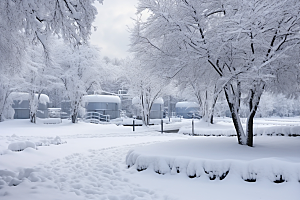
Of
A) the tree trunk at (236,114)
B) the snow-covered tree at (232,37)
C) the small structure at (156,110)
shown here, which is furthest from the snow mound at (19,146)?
the small structure at (156,110)

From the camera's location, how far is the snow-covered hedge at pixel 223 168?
17.9ft

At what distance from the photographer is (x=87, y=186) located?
234 inches

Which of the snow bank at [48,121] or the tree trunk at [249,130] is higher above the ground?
the tree trunk at [249,130]

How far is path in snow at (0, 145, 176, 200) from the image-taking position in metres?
5.20

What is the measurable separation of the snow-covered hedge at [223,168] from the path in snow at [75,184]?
3.19 ft

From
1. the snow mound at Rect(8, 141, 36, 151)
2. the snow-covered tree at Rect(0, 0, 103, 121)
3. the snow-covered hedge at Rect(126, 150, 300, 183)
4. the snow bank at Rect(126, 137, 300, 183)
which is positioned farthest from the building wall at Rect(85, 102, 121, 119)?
the snow-covered tree at Rect(0, 0, 103, 121)

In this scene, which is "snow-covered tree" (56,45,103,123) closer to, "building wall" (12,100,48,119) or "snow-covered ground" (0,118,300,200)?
"building wall" (12,100,48,119)

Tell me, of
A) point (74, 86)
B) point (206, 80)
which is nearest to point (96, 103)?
point (74, 86)

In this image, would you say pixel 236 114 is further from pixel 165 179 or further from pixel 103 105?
pixel 103 105

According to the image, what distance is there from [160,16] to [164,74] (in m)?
2.15

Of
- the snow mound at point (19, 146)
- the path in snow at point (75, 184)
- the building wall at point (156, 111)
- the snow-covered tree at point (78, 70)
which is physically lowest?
the path in snow at point (75, 184)

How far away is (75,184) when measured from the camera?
5.99 m

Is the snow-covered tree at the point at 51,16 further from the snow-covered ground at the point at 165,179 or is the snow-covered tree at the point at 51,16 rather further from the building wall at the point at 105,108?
the building wall at the point at 105,108

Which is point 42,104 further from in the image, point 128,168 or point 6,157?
point 128,168
